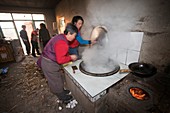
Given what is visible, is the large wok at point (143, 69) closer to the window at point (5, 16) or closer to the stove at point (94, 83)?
the stove at point (94, 83)

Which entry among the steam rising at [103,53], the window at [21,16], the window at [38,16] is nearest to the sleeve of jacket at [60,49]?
the steam rising at [103,53]

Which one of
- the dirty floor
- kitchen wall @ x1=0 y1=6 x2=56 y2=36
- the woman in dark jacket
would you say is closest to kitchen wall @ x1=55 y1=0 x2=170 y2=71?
the woman in dark jacket

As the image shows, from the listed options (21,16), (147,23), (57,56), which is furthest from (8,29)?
(147,23)

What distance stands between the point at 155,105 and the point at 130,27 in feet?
3.42

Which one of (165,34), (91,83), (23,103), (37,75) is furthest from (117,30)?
(37,75)

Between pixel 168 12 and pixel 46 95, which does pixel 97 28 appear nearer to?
pixel 168 12

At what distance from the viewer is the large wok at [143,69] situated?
1.00 metres

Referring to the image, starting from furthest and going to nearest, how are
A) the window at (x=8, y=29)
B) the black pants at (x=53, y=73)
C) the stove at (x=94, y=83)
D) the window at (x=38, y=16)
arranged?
the window at (x=38, y=16) → the window at (x=8, y=29) → the black pants at (x=53, y=73) → the stove at (x=94, y=83)

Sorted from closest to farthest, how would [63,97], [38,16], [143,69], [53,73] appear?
[143,69]
[53,73]
[63,97]
[38,16]

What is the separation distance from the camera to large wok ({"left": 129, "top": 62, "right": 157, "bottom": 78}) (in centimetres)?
100

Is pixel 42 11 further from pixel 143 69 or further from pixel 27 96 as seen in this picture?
pixel 143 69

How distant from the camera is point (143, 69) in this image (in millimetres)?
1164

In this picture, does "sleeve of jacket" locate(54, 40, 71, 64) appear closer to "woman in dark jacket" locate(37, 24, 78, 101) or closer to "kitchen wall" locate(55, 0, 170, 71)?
"woman in dark jacket" locate(37, 24, 78, 101)

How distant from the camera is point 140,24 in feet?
3.84
